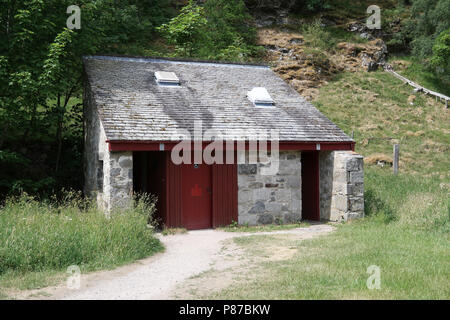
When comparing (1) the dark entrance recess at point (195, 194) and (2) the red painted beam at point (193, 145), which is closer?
(2) the red painted beam at point (193, 145)

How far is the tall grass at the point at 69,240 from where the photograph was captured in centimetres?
698

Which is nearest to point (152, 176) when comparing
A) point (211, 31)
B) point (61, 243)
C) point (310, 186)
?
point (310, 186)

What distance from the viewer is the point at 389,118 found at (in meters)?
25.0

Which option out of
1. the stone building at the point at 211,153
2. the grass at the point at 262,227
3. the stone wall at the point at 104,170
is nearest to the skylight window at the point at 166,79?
the stone building at the point at 211,153

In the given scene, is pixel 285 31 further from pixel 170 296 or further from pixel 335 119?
pixel 170 296

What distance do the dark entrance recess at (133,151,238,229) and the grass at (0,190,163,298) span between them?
8.25ft

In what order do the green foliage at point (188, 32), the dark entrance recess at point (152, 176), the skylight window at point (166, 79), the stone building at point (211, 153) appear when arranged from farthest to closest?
the green foliage at point (188, 32), the skylight window at point (166, 79), the dark entrance recess at point (152, 176), the stone building at point (211, 153)

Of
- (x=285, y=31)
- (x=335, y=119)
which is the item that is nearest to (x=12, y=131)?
(x=335, y=119)

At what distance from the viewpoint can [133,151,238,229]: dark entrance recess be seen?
11.6 meters

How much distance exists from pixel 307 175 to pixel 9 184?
9157 millimetres

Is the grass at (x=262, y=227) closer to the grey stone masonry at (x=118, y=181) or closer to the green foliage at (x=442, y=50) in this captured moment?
the grey stone masonry at (x=118, y=181)

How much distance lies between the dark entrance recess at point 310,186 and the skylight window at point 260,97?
2066 millimetres

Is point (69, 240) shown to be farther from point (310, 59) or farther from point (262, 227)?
point (310, 59)

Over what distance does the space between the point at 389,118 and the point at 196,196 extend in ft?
56.4
